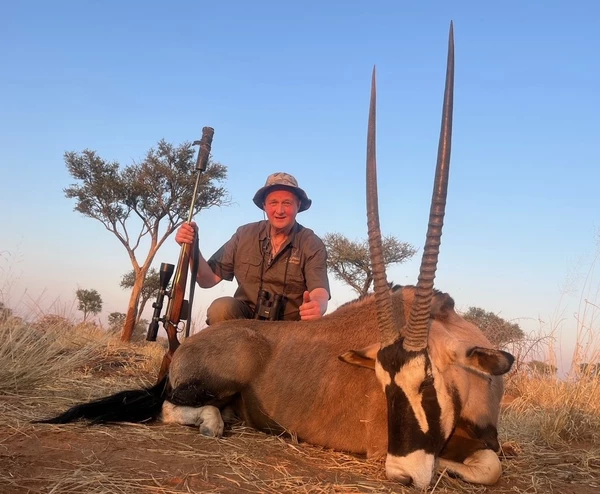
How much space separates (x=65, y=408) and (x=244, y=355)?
1311 mm

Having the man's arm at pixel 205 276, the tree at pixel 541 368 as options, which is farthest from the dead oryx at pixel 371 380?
the tree at pixel 541 368

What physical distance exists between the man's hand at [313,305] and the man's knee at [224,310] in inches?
24.5

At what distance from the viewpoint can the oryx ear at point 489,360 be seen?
9.53ft

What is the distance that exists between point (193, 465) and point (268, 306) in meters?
2.48

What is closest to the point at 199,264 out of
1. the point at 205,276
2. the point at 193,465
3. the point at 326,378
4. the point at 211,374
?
the point at 205,276

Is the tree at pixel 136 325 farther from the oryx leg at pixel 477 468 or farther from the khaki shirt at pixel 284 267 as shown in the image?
the oryx leg at pixel 477 468

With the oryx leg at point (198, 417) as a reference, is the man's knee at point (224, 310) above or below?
above

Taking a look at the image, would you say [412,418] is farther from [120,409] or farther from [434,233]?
[120,409]

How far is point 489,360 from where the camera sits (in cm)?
296

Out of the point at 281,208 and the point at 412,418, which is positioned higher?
the point at 281,208

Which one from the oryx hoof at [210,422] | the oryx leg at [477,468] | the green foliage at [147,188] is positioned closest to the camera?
the oryx leg at [477,468]

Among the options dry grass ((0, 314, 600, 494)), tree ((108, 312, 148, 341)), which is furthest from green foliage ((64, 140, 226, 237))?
dry grass ((0, 314, 600, 494))

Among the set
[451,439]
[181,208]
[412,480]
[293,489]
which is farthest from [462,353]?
[181,208]

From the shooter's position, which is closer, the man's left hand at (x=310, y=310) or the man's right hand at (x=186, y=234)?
the man's left hand at (x=310, y=310)
